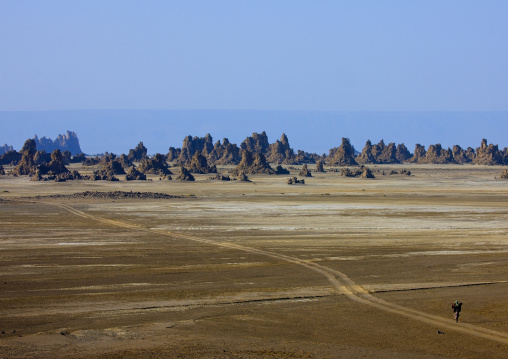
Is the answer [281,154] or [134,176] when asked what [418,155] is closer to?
[281,154]

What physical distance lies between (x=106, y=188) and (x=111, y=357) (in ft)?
161

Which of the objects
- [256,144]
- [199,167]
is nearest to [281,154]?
[256,144]

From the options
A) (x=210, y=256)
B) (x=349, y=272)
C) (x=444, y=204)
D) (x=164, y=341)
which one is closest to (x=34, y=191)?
(x=444, y=204)

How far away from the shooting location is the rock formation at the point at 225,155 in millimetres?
123562

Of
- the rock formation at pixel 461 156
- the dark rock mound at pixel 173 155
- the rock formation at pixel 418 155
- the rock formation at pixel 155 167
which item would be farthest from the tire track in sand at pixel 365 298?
the rock formation at pixel 418 155

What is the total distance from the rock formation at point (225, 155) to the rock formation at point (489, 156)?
49847 millimetres

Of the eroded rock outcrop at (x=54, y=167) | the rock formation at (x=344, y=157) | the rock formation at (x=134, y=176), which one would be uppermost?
the rock formation at (x=344, y=157)

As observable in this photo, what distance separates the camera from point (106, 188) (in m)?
59.2

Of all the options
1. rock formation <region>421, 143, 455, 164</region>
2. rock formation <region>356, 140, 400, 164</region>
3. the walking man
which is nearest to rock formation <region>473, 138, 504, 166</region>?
rock formation <region>421, 143, 455, 164</region>

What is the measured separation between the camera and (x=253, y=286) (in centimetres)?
1706

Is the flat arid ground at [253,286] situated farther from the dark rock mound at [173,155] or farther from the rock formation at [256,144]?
the rock formation at [256,144]

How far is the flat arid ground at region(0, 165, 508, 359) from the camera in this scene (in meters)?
12.3

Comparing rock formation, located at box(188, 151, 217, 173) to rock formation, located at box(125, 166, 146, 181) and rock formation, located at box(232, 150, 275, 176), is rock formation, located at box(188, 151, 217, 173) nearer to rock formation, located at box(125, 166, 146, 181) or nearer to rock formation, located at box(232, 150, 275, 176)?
rock formation, located at box(232, 150, 275, 176)

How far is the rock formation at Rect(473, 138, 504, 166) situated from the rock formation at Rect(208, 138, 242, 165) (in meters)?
49.8
